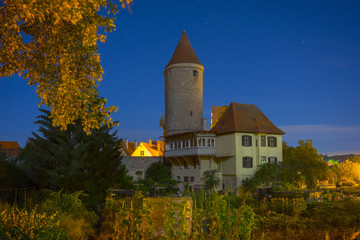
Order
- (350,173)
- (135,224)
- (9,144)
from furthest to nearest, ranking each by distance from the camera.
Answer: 1. (9,144)
2. (350,173)
3. (135,224)

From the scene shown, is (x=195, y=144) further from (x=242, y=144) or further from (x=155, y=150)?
(x=155, y=150)

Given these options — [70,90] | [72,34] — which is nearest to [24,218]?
[70,90]

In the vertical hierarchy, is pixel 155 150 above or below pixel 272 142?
above

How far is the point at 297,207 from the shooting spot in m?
9.92

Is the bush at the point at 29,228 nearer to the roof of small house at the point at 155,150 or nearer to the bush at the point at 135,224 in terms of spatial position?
the bush at the point at 135,224

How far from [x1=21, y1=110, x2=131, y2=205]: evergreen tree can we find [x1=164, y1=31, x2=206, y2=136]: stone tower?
768 inches

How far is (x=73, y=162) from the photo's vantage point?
17469 mm

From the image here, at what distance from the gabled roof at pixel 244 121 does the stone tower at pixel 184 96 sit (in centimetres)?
409

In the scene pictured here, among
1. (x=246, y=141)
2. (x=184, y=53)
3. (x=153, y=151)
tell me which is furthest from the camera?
(x=153, y=151)

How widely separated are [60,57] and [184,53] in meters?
32.8

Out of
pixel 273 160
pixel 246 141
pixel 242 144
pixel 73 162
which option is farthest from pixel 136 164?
pixel 73 162

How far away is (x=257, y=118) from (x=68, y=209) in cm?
2918

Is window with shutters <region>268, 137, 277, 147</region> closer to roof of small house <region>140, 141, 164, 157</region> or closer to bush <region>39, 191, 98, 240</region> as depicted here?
roof of small house <region>140, 141, 164, 157</region>

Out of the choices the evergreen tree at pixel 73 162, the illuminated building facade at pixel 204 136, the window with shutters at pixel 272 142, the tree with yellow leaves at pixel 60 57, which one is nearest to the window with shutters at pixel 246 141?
the illuminated building facade at pixel 204 136
